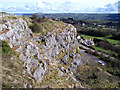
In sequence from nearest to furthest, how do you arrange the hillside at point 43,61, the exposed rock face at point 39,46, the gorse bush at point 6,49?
the hillside at point 43,61, the gorse bush at point 6,49, the exposed rock face at point 39,46

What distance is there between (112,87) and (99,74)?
278 centimetres

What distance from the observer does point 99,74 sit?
62.1 ft

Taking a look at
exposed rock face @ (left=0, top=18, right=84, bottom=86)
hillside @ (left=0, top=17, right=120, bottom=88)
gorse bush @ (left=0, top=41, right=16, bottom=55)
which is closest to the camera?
hillside @ (left=0, top=17, right=120, bottom=88)

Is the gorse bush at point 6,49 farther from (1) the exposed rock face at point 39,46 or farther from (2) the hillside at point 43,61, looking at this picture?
(1) the exposed rock face at point 39,46

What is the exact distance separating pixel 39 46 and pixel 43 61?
3.81 m

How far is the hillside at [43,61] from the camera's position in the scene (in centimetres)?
1099

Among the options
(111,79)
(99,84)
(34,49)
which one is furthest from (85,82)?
(34,49)

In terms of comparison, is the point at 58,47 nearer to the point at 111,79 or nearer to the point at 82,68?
the point at 82,68

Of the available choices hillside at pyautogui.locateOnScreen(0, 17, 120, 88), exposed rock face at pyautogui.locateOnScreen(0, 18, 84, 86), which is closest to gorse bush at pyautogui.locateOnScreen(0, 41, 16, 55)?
hillside at pyautogui.locateOnScreen(0, 17, 120, 88)

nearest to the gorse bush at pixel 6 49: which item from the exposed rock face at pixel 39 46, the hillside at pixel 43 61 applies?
the hillside at pixel 43 61

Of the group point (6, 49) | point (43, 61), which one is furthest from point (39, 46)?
point (6, 49)

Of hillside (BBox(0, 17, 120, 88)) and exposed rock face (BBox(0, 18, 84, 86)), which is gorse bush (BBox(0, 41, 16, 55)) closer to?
hillside (BBox(0, 17, 120, 88))

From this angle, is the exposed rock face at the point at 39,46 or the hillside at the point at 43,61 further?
the exposed rock face at the point at 39,46

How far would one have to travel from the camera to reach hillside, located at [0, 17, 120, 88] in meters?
11.0
